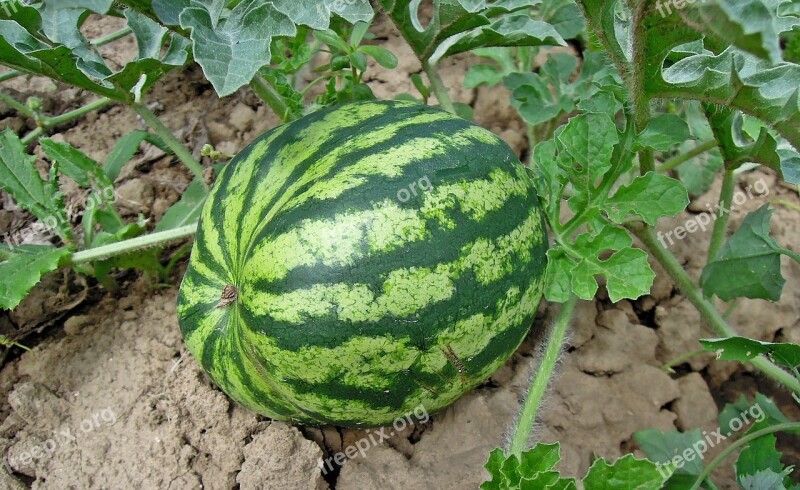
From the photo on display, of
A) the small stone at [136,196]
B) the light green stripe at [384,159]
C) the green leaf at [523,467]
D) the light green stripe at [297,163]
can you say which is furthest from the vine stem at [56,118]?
the green leaf at [523,467]

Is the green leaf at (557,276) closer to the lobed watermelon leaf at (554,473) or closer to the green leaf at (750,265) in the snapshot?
the lobed watermelon leaf at (554,473)

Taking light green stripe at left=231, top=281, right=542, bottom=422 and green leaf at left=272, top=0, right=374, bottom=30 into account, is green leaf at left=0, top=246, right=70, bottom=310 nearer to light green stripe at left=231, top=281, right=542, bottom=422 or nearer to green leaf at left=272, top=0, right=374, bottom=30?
light green stripe at left=231, top=281, right=542, bottom=422

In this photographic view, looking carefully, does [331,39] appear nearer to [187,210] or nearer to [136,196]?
[187,210]

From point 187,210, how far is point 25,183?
51cm

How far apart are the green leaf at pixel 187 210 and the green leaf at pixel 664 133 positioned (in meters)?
1.45

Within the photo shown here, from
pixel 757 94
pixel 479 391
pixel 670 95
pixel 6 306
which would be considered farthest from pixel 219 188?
pixel 757 94

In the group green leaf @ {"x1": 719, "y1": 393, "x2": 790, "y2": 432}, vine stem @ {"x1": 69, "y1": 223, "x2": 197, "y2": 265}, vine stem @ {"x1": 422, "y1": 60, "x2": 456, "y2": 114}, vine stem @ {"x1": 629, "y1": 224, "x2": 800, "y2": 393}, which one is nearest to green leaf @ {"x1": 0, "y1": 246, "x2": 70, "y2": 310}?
vine stem @ {"x1": 69, "y1": 223, "x2": 197, "y2": 265}

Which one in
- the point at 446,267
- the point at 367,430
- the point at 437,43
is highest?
the point at 437,43

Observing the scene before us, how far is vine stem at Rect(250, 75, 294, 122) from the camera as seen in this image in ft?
7.21

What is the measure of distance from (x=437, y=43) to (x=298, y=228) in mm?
834

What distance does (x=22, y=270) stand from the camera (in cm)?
201

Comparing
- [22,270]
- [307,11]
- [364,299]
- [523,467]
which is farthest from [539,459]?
[22,270]

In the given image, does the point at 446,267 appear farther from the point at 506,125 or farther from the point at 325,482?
the point at 506,125

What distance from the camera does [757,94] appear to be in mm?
1533
